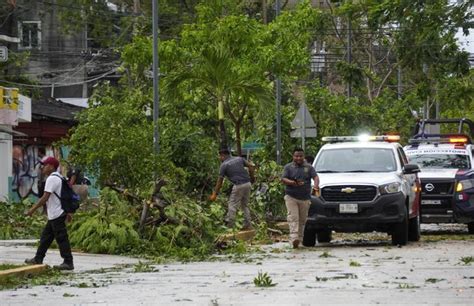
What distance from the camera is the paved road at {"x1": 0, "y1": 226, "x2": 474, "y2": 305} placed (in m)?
13.1

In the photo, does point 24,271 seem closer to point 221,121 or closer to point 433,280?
point 433,280

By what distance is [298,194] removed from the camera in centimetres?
2208

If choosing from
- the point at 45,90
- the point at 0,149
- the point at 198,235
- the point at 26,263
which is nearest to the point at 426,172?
the point at 198,235

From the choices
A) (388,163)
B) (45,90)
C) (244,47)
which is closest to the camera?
(388,163)

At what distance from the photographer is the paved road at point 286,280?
1309cm

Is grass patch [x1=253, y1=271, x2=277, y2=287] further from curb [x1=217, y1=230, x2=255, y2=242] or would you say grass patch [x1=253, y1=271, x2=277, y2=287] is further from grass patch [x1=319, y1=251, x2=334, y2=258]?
curb [x1=217, y1=230, x2=255, y2=242]

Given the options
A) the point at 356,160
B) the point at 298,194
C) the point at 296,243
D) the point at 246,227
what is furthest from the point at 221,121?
the point at 296,243

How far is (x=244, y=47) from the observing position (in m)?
31.5

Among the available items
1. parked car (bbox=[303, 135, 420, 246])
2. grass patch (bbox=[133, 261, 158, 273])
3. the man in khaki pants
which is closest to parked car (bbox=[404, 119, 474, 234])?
parked car (bbox=[303, 135, 420, 246])

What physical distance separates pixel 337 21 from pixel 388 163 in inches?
1259

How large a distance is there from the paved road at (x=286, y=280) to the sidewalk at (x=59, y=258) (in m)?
0.02

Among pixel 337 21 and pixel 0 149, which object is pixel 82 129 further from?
pixel 337 21

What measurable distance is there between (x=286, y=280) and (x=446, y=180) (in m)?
12.2

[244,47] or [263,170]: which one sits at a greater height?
[244,47]
